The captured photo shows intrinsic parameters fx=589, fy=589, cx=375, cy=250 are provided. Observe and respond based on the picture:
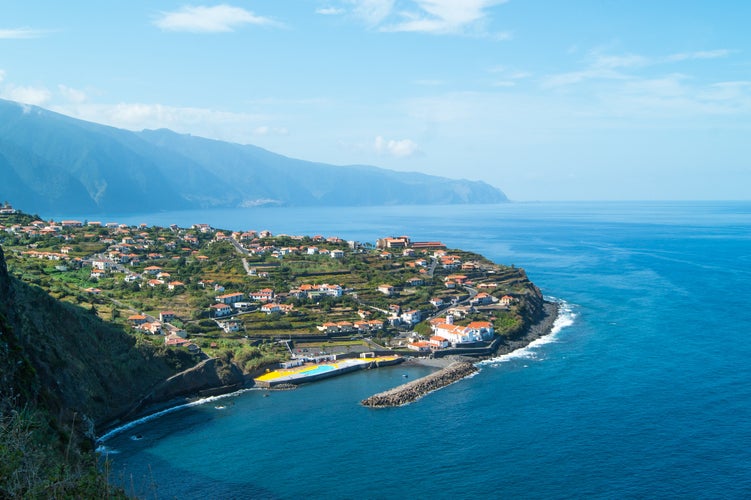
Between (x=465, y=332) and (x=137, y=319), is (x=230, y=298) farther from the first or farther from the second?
(x=465, y=332)

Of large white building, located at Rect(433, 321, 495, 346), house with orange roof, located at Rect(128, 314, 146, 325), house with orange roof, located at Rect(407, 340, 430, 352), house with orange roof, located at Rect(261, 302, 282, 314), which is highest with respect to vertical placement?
house with orange roof, located at Rect(128, 314, 146, 325)

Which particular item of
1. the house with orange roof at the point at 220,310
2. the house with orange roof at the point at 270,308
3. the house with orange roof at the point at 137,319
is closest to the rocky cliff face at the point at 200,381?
the house with orange roof at the point at 137,319

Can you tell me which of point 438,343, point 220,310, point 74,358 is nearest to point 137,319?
point 220,310

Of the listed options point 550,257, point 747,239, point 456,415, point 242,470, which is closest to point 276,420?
→ point 242,470

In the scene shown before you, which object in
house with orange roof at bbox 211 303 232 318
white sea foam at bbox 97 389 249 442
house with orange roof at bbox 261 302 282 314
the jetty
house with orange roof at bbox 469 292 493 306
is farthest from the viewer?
house with orange roof at bbox 469 292 493 306

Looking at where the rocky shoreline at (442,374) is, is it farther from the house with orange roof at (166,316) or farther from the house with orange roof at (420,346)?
the house with orange roof at (166,316)

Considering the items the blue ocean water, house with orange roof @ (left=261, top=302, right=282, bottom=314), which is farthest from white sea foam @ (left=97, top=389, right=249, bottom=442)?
house with orange roof @ (left=261, top=302, right=282, bottom=314)

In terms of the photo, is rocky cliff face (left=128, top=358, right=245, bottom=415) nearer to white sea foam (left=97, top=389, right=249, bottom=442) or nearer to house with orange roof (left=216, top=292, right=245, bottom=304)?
white sea foam (left=97, top=389, right=249, bottom=442)
